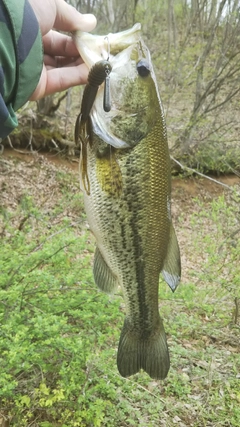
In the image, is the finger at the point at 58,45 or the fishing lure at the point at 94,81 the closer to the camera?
the fishing lure at the point at 94,81

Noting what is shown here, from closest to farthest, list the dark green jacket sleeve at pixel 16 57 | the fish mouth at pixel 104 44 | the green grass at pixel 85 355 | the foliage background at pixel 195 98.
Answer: the dark green jacket sleeve at pixel 16 57 → the fish mouth at pixel 104 44 → the green grass at pixel 85 355 → the foliage background at pixel 195 98

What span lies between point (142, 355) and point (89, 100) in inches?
53.7

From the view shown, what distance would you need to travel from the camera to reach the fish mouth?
70.7 inches

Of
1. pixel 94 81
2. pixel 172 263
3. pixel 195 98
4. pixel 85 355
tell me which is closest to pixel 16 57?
pixel 94 81

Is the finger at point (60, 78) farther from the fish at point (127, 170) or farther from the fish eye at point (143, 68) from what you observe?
the fish eye at point (143, 68)

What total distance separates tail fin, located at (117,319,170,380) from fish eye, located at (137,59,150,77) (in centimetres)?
128

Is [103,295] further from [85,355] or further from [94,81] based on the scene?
[94,81]

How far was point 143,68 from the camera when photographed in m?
1.81

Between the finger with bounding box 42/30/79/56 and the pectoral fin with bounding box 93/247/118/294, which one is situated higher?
the finger with bounding box 42/30/79/56

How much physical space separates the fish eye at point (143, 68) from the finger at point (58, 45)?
0.67 m

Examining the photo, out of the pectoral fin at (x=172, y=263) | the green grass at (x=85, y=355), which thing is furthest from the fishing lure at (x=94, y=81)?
the green grass at (x=85, y=355)

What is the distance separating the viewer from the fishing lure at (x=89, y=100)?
1629mm

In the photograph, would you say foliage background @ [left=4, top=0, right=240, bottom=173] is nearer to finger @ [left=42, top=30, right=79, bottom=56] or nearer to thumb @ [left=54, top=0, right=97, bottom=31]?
finger @ [left=42, top=30, right=79, bottom=56]

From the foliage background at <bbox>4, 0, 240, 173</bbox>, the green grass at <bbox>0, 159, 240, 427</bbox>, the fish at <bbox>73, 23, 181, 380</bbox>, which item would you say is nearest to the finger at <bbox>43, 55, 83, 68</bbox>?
the fish at <bbox>73, 23, 181, 380</bbox>
